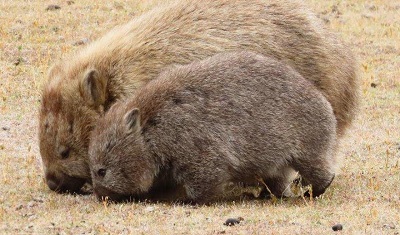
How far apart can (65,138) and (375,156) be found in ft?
13.8

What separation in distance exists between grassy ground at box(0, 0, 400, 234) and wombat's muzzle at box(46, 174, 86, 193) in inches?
4.2

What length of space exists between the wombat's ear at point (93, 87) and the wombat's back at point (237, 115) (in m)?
0.44

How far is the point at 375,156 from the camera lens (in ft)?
38.0

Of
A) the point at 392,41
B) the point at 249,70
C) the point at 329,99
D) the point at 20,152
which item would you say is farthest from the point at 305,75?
the point at 392,41

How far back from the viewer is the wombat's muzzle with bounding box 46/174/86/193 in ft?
30.6

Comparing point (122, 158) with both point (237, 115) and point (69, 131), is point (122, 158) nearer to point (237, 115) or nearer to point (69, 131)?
point (69, 131)

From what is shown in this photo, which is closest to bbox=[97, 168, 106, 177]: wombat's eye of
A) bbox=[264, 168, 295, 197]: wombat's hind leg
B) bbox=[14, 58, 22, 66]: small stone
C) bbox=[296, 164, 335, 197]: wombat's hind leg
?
bbox=[264, 168, 295, 197]: wombat's hind leg

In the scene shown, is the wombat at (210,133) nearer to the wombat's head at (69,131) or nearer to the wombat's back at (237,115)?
the wombat's back at (237,115)

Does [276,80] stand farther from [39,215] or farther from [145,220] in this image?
[39,215]

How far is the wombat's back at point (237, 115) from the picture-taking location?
28.9ft

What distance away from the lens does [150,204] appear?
29.3 feet

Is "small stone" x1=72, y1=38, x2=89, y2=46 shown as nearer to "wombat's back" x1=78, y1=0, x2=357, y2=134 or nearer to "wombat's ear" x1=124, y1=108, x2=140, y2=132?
"wombat's back" x1=78, y1=0, x2=357, y2=134

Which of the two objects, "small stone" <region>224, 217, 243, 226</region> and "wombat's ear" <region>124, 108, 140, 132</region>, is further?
"wombat's ear" <region>124, 108, 140, 132</region>

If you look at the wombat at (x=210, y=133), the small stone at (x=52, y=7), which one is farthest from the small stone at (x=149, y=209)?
the small stone at (x=52, y=7)
